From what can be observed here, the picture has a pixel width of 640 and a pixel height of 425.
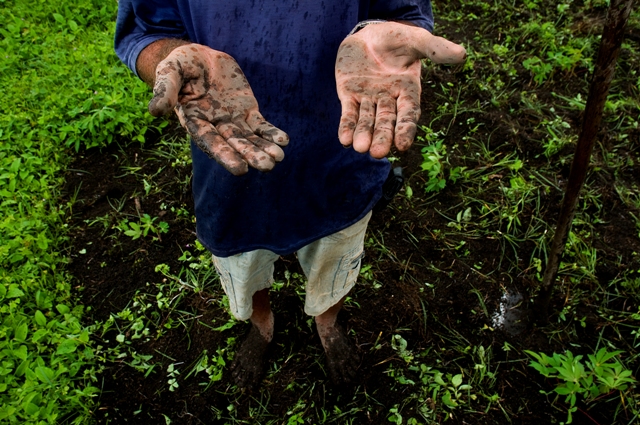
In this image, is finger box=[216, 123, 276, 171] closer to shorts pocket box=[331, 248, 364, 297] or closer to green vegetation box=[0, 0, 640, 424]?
shorts pocket box=[331, 248, 364, 297]

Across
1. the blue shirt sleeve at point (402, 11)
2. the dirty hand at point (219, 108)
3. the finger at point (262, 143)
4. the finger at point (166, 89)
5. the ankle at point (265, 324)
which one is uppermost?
the blue shirt sleeve at point (402, 11)

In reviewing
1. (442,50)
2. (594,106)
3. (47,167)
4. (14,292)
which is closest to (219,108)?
(442,50)

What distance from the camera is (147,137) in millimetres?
3316

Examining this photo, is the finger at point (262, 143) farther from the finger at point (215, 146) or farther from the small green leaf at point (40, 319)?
the small green leaf at point (40, 319)

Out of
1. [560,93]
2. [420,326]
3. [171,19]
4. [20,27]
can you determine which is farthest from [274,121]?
[20,27]

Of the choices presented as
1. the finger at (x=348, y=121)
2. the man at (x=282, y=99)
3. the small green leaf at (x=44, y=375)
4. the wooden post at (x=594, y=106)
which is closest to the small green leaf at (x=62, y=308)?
the small green leaf at (x=44, y=375)

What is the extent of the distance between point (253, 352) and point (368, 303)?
2.09 feet

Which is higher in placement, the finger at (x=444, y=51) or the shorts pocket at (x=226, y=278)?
the finger at (x=444, y=51)

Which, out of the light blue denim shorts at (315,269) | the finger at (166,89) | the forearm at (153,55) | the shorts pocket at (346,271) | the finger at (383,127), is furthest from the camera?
the shorts pocket at (346,271)

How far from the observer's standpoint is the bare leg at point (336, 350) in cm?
219

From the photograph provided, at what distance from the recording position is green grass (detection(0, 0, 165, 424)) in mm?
2105

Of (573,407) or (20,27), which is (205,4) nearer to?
(573,407)

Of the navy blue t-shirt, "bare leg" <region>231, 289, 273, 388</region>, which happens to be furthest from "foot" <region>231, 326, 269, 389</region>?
the navy blue t-shirt

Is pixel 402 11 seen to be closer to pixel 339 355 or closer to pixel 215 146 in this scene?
pixel 215 146
